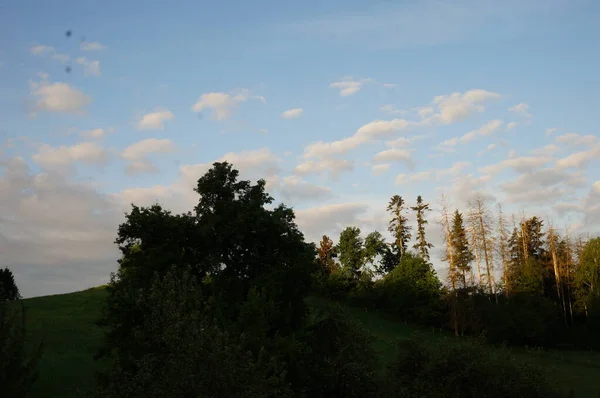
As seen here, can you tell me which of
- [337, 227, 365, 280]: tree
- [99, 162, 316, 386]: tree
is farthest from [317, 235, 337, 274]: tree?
[99, 162, 316, 386]: tree

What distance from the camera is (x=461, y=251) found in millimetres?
114125

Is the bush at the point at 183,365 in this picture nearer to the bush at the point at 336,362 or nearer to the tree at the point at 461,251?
the bush at the point at 336,362

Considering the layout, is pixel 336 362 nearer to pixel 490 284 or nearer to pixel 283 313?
pixel 283 313

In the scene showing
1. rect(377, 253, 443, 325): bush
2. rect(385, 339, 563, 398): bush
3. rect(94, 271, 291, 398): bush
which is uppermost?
rect(377, 253, 443, 325): bush

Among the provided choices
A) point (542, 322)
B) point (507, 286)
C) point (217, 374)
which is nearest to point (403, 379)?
point (217, 374)

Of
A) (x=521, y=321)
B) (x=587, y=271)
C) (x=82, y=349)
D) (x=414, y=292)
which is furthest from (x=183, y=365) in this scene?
(x=587, y=271)

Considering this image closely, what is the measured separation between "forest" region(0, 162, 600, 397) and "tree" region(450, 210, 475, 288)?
11.0 inches

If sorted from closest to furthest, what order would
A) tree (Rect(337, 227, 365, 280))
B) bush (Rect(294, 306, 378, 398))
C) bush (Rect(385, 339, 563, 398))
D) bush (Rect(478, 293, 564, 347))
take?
bush (Rect(385, 339, 563, 398))
bush (Rect(294, 306, 378, 398))
bush (Rect(478, 293, 564, 347))
tree (Rect(337, 227, 365, 280))

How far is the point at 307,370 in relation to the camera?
4138 centimetres

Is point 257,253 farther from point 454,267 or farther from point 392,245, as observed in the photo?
point 392,245

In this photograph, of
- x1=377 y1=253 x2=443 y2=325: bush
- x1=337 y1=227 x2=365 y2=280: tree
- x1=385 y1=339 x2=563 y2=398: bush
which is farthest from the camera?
x1=337 y1=227 x2=365 y2=280: tree

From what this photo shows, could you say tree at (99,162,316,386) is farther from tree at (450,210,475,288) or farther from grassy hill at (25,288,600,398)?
tree at (450,210,475,288)

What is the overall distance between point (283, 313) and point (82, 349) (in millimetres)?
29357

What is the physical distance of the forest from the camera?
19.9 metres
